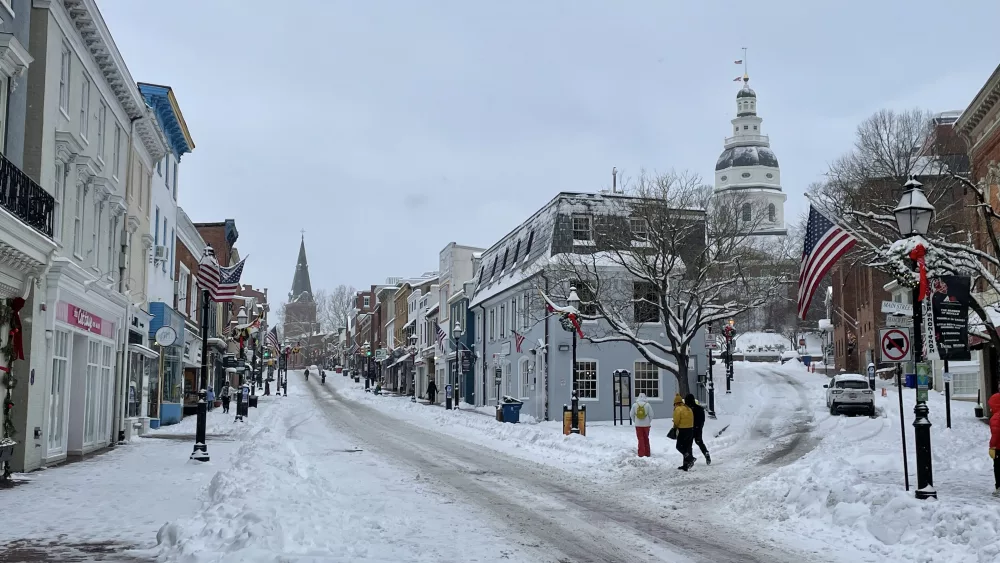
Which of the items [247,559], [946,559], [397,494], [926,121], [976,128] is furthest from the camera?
[926,121]

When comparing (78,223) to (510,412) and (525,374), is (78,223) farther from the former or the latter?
(525,374)

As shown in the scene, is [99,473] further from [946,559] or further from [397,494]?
[946,559]

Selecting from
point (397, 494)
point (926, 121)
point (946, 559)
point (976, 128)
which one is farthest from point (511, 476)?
point (926, 121)

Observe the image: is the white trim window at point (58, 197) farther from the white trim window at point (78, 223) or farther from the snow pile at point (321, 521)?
the snow pile at point (321, 521)

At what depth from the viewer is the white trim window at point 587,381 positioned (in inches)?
1543

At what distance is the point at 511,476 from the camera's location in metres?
19.2

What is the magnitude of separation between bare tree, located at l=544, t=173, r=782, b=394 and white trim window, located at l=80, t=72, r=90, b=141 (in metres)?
16.5

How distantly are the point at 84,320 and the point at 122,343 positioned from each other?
208 inches

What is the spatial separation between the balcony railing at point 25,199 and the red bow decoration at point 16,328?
138cm

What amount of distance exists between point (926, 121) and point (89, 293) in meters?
28.1

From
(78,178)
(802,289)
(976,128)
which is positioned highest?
(976,128)

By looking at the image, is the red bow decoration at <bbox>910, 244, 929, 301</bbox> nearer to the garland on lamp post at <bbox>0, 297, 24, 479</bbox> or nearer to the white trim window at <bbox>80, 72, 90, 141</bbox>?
the garland on lamp post at <bbox>0, 297, 24, 479</bbox>

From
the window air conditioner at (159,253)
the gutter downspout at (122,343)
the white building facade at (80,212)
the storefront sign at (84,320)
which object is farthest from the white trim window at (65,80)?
the window air conditioner at (159,253)

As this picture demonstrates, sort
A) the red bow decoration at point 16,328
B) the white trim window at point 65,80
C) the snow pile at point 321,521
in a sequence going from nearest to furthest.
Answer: the snow pile at point 321,521 → the red bow decoration at point 16,328 → the white trim window at point 65,80
